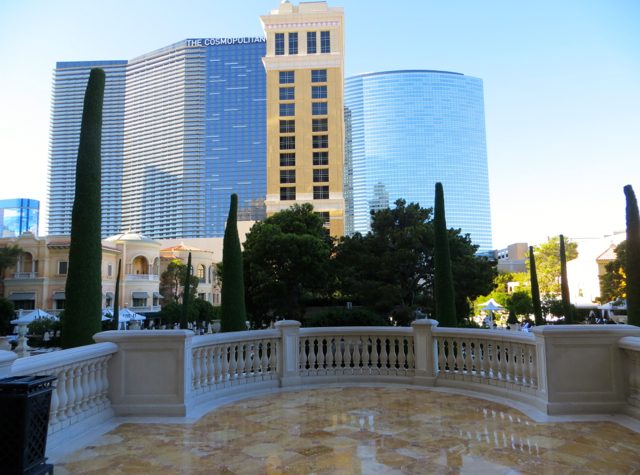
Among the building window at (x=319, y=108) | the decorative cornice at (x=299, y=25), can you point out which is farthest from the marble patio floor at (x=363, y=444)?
the decorative cornice at (x=299, y=25)

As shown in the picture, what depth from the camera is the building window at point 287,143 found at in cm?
4925

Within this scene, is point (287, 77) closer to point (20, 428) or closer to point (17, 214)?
point (20, 428)

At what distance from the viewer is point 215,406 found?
6289 millimetres

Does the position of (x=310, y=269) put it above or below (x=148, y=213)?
below

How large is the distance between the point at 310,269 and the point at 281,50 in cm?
3327

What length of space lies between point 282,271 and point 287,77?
30488mm

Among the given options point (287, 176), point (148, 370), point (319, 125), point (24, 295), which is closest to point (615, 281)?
point (287, 176)

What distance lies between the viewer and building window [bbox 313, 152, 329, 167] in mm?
48719

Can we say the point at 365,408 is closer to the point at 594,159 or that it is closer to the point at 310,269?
the point at 310,269

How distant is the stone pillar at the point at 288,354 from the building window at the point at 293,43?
47.5m

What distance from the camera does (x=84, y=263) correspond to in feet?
30.8

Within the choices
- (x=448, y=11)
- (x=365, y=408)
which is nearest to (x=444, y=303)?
(x=365, y=408)

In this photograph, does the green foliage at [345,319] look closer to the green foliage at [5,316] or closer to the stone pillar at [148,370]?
the stone pillar at [148,370]

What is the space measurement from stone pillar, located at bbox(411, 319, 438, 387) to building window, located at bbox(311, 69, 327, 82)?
45.8m
